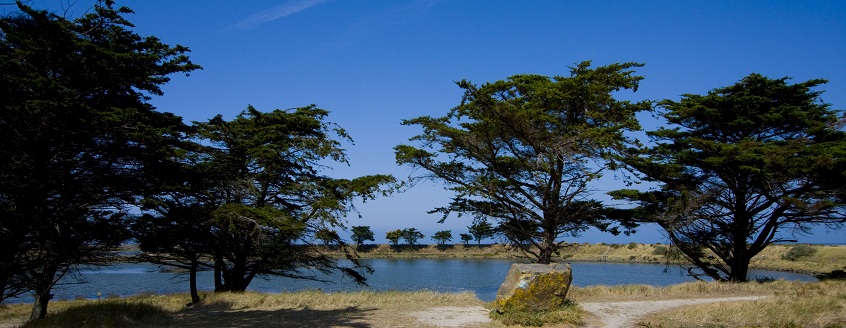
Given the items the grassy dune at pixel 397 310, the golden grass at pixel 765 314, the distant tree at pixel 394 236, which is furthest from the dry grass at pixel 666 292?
the distant tree at pixel 394 236

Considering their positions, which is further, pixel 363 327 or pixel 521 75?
pixel 521 75

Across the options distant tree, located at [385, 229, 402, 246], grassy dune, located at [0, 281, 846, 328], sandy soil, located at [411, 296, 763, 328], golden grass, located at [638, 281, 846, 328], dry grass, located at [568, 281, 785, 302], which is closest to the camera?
golden grass, located at [638, 281, 846, 328]

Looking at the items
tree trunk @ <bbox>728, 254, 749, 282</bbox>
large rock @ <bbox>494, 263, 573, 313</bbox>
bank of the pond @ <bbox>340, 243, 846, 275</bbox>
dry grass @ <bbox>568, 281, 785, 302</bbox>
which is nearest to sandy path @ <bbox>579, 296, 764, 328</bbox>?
dry grass @ <bbox>568, 281, 785, 302</bbox>

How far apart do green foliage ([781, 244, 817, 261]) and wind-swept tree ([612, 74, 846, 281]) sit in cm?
4045

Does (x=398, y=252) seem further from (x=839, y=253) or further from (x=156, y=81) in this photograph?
(x=156, y=81)

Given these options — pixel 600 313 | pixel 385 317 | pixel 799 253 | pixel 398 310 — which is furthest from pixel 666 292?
pixel 799 253

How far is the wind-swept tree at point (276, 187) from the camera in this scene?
15.8 metres

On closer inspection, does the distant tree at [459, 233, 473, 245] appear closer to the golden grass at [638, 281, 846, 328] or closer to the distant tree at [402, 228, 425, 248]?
the distant tree at [402, 228, 425, 248]

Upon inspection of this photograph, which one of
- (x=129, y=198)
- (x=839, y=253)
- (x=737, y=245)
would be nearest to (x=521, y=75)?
(x=737, y=245)

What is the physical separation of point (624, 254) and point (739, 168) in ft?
177

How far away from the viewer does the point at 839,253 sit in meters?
50.5

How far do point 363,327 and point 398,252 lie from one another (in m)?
70.5

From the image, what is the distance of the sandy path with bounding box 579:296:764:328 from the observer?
35.6 feet

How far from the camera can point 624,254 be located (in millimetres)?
67688
